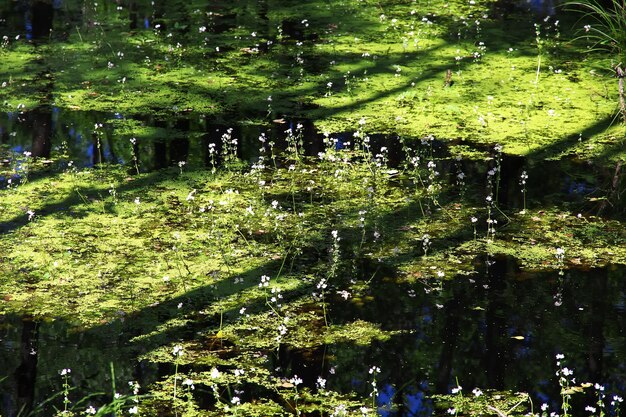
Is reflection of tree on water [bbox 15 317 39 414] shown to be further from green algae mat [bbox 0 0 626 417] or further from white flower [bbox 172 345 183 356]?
white flower [bbox 172 345 183 356]

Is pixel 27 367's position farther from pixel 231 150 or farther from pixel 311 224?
pixel 231 150

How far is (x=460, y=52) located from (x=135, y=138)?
434cm

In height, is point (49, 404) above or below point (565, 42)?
below

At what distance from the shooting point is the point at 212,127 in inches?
343

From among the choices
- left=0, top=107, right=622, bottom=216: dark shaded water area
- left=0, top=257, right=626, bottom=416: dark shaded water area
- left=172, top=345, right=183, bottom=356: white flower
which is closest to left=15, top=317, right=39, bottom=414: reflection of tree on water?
left=0, top=257, right=626, bottom=416: dark shaded water area

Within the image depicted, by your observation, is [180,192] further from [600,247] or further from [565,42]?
[565,42]

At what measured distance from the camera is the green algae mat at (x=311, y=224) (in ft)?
16.5

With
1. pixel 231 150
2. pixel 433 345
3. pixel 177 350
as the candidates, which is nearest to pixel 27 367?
pixel 177 350

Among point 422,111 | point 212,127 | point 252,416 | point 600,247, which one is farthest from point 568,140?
point 252,416

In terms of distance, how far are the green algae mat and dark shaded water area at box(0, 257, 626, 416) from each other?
2 centimetres

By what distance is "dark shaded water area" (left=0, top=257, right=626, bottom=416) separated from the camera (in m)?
4.96

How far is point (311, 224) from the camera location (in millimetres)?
6762

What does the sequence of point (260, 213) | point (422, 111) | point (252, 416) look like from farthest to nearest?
point (422, 111), point (260, 213), point (252, 416)

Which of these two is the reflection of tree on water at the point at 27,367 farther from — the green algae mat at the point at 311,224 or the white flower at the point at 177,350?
the white flower at the point at 177,350
